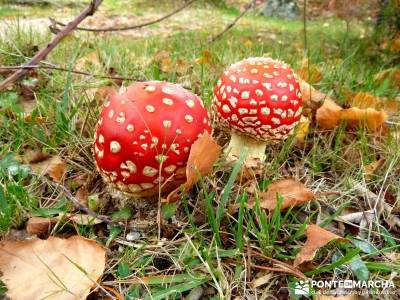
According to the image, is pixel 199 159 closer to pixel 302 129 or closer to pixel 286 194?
pixel 286 194

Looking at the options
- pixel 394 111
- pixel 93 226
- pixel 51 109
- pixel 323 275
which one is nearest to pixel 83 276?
pixel 93 226

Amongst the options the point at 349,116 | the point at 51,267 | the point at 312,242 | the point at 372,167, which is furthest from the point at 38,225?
the point at 349,116

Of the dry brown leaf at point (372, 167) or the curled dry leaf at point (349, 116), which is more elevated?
the curled dry leaf at point (349, 116)

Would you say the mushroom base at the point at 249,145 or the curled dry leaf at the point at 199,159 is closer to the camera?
the curled dry leaf at the point at 199,159

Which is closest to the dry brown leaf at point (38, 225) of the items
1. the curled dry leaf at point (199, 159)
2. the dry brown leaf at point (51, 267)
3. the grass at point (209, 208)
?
the grass at point (209, 208)

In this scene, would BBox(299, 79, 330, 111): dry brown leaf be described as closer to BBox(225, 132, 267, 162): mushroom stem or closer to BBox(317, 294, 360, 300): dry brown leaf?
BBox(225, 132, 267, 162): mushroom stem

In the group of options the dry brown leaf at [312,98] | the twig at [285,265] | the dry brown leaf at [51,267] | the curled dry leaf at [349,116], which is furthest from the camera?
the dry brown leaf at [312,98]

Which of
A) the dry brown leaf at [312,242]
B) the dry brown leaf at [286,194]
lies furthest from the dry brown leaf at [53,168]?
the dry brown leaf at [312,242]

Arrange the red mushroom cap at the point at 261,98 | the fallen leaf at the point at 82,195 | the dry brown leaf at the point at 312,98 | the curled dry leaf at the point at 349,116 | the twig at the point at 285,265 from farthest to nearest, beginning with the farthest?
the dry brown leaf at the point at 312,98 → the curled dry leaf at the point at 349,116 → the red mushroom cap at the point at 261,98 → the fallen leaf at the point at 82,195 → the twig at the point at 285,265

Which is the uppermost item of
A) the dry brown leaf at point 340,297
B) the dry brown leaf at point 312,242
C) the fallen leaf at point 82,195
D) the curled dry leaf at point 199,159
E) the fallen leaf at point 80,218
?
the curled dry leaf at point 199,159

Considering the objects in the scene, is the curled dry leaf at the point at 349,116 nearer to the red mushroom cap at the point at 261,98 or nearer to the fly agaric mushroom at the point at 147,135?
the red mushroom cap at the point at 261,98
